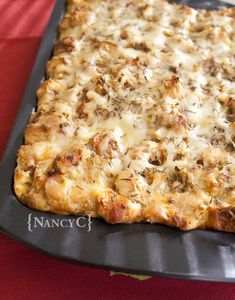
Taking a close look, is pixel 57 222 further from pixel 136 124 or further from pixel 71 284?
pixel 136 124

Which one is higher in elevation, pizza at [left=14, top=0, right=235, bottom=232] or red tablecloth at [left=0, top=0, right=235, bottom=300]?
pizza at [left=14, top=0, right=235, bottom=232]

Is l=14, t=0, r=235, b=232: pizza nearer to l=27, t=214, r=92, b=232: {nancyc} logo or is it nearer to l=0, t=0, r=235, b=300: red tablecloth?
l=27, t=214, r=92, b=232: {nancyc} logo

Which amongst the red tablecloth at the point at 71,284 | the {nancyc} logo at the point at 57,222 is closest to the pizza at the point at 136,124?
the {nancyc} logo at the point at 57,222

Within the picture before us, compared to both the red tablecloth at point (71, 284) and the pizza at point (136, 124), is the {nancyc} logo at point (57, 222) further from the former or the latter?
the red tablecloth at point (71, 284)

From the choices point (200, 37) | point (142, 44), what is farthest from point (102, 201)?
point (200, 37)

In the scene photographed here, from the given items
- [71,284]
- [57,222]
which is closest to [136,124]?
[57,222]

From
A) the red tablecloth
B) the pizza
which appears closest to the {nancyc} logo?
the pizza

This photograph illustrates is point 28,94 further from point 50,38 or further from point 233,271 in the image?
point 233,271
